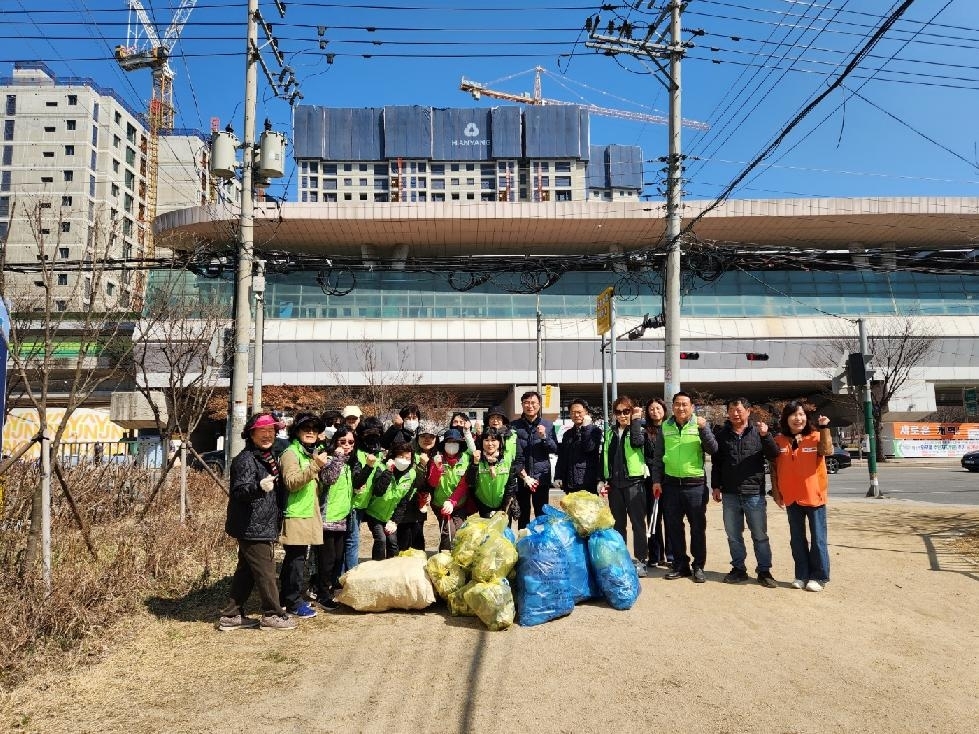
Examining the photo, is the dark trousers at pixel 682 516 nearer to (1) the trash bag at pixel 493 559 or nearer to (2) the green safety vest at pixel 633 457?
(2) the green safety vest at pixel 633 457

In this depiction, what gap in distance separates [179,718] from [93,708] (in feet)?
1.75

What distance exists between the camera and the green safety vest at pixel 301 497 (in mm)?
5723

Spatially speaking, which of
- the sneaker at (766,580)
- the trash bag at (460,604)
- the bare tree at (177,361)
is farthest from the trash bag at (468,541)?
the bare tree at (177,361)

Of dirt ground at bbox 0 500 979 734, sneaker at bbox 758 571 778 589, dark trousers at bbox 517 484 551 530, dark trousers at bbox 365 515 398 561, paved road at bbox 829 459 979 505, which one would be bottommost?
paved road at bbox 829 459 979 505

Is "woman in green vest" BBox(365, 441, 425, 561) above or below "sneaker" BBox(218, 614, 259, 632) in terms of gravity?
above

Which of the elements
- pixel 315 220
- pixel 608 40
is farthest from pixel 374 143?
pixel 608 40

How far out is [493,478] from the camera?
268 inches

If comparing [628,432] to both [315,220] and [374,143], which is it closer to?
[315,220]

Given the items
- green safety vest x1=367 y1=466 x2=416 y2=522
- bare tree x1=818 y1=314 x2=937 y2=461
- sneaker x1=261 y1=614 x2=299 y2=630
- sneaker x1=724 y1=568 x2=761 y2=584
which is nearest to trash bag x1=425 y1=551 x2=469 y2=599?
green safety vest x1=367 y1=466 x2=416 y2=522

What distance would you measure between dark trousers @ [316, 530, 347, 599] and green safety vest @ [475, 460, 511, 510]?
1367mm

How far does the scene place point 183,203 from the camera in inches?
3105

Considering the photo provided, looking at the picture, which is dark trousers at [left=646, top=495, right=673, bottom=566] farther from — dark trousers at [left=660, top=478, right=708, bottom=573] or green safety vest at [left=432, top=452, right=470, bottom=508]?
green safety vest at [left=432, top=452, right=470, bottom=508]

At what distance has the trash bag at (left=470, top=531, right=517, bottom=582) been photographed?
5551 mm

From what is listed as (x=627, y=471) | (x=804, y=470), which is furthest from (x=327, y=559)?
(x=804, y=470)
